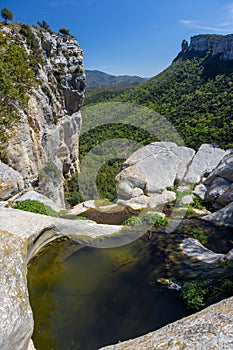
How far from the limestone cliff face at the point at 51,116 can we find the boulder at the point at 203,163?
12179 millimetres

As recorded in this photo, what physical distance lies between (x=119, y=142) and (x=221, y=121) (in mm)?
16315

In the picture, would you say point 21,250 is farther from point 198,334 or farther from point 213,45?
point 213,45

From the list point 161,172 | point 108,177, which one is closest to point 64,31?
point 108,177

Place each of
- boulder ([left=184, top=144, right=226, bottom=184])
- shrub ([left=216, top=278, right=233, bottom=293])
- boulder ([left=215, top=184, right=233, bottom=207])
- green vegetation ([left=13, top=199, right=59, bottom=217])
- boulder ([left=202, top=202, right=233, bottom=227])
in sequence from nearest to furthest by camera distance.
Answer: shrub ([left=216, top=278, right=233, bottom=293])
green vegetation ([left=13, top=199, right=59, bottom=217])
boulder ([left=202, top=202, right=233, bottom=227])
boulder ([left=215, top=184, right=233, bottom=207])
boulder ([left=184, top=144, right=226, bottom=184])

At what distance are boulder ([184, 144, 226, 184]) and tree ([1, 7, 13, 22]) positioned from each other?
21.8 meters

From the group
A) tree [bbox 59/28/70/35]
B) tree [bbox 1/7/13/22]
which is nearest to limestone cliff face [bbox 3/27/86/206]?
tree [bbox 59/28/70/35]

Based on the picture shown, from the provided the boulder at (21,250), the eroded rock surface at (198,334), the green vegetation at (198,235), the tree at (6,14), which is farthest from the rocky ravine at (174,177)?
the tree at (6,14)

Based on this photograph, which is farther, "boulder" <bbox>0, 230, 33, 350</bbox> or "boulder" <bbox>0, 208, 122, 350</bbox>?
"boulder" <bbox>0, 208, 122, 350</bbox>

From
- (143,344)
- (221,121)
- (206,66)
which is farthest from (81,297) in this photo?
(206,66)

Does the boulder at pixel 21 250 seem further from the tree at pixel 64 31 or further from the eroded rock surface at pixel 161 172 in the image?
the tree at pixel 64 31

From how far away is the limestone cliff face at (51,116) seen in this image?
52.6 ft

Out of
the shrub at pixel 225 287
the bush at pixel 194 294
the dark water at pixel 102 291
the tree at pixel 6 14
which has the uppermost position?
the tree at pixel 6 14

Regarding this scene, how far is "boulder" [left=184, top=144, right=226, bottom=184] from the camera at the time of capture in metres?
17.4

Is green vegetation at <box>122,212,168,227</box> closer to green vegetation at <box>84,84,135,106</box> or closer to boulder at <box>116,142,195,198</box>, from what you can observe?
boulder at <box>116,142,195,198</box>
